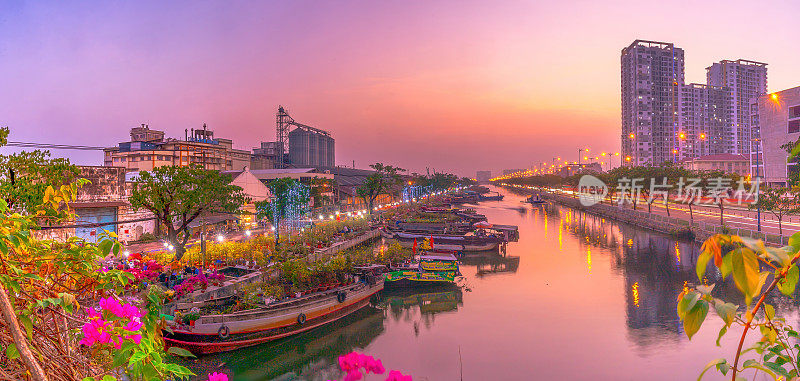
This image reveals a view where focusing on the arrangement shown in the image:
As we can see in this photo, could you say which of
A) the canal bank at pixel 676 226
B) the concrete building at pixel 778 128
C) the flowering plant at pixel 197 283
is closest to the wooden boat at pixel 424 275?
the flowering plant at pixel 197 283

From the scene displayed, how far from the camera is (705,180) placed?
6228 cm

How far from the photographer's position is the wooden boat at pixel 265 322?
18.9 metres

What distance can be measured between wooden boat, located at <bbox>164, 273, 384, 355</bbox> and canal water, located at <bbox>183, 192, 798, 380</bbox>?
508 mm

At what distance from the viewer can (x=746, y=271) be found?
171 cm

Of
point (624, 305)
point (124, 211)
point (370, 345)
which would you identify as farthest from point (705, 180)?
point (124, 211)

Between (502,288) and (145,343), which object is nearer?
(145,343)

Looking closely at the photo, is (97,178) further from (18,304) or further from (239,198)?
(18,304)

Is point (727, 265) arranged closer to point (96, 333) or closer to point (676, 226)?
point (96, 333)

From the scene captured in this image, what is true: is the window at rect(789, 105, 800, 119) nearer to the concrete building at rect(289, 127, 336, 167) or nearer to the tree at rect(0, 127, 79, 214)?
the tree at rect(0, 127, 79, 214)

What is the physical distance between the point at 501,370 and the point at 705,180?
60073mm

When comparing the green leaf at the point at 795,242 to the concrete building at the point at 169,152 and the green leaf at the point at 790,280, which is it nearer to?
the green leaf at the point at 790,280

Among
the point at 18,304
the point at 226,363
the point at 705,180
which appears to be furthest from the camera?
the point at 705,180

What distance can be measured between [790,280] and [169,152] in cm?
10468

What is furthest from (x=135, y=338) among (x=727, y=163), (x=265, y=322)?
(x=727, y=163)
